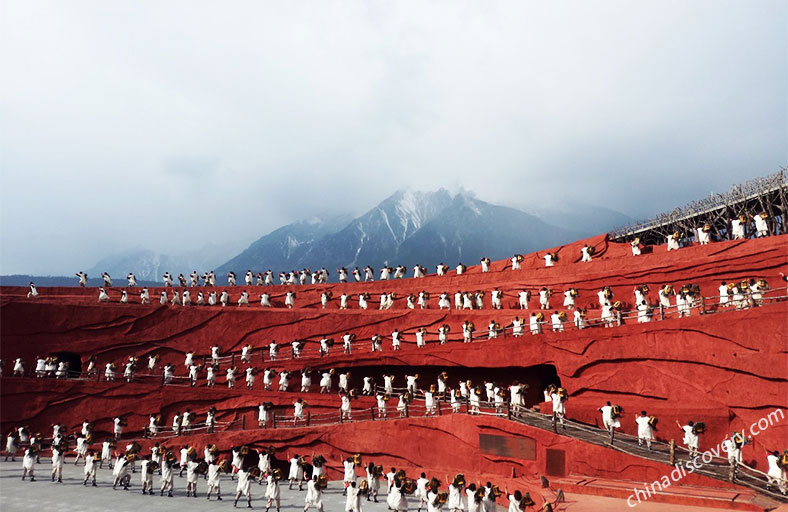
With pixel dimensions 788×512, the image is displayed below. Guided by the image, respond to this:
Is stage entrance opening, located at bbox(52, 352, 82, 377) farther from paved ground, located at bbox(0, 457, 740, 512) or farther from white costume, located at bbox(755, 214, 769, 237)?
white costume, located at bbox(755, 214, 769, 237)

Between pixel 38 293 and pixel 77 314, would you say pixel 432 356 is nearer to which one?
pixel 77 314

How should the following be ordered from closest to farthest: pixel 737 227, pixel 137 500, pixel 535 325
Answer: pixel 137 500 < pixel 535 325 < pixel 737 227

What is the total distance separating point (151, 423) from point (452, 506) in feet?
52.8

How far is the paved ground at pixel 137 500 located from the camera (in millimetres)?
13102

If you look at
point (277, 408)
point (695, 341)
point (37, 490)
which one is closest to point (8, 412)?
point (37, 490)

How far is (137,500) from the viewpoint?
15.9m

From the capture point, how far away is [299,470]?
18219mm

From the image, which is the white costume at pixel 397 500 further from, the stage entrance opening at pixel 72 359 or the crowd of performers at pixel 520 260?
the stage entrance opening at pixel 72 359

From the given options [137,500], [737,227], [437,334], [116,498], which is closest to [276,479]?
[137,500]

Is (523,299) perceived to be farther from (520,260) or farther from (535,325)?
(520,260)

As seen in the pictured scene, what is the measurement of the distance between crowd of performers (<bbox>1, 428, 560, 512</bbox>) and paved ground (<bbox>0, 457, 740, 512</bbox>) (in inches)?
12.4

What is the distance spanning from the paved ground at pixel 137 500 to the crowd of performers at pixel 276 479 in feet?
1.03

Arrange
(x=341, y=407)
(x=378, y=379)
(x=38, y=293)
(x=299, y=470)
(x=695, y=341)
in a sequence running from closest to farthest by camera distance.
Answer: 1. (x=695, y=341)
2. (x=299, y=470)
3. (x=341, y=407)
4. (x=378, y=379)
5. (x=38, y=293)

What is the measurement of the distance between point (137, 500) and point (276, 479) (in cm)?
511
